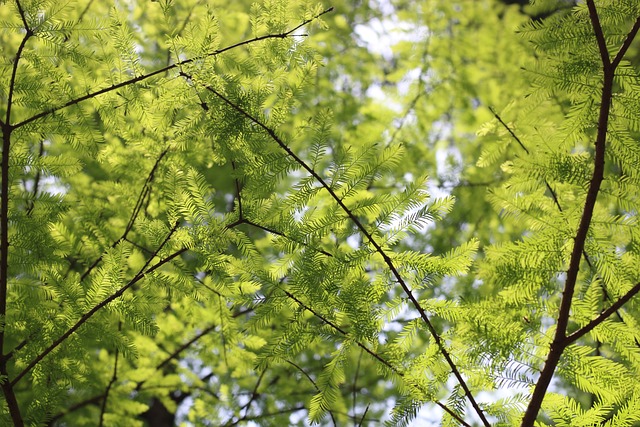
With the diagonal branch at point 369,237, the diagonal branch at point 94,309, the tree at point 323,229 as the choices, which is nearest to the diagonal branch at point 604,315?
the tree at point 323,229

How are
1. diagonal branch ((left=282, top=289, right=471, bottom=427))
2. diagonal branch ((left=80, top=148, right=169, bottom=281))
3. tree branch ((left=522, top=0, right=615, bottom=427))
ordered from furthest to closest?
diagonal branch ((left=80, top=148, right=169, bottom=281))
diagonal branch ((left=282, top=289, right=471, bottom=427))
tree branch ((left=522, top=0, right=615, bottom=427))

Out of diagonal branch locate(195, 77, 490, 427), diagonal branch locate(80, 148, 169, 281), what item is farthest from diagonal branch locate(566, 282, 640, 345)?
diagonal branch locate(80, 148, 169, 281)

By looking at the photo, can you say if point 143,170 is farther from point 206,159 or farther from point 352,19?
point 352,19

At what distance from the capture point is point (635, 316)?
158cm

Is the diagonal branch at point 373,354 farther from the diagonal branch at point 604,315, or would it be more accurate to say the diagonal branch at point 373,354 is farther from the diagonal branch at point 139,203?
the diagonal branch at point 139,203

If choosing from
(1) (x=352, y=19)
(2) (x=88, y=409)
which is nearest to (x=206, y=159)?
(2) (x=88, y=409)

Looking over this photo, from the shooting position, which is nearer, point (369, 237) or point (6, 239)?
point (369, 237)

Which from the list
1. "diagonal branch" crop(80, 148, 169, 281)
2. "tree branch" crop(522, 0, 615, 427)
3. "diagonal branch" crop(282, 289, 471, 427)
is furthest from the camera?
"diagonal branch" crop(80, 148, 169, 281)

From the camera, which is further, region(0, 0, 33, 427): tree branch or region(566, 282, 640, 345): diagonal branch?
region(0, 0, 33, 427): tree branch

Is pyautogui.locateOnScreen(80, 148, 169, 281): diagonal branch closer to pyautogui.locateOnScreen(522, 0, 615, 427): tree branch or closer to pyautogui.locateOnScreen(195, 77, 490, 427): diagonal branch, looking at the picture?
pyautogui.locateOnScreen(195, 77, 490, 427): diagonal branch

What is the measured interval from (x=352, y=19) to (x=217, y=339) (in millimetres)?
2943

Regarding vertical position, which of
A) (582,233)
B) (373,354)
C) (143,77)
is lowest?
(373,354)

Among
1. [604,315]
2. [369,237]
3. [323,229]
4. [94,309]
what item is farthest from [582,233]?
Answer: [94,309]

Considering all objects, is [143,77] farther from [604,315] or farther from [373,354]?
[604,315]
